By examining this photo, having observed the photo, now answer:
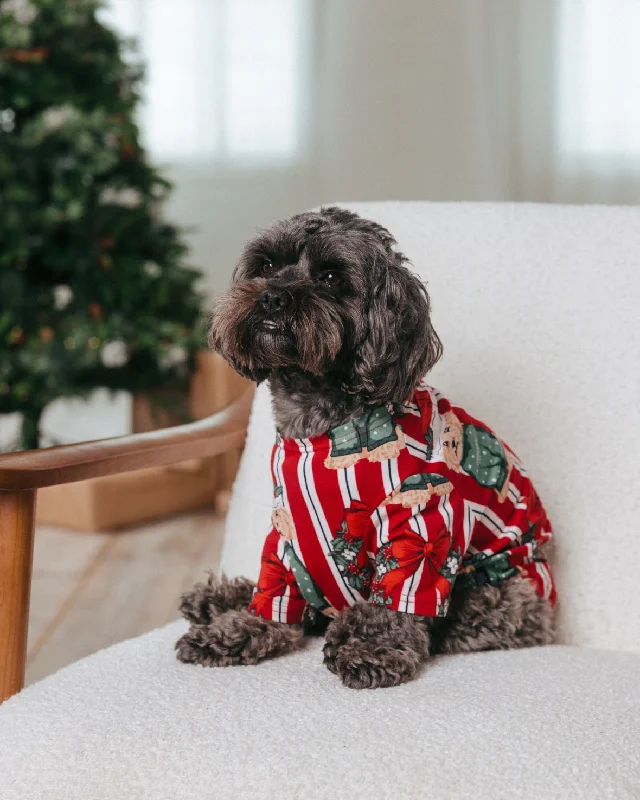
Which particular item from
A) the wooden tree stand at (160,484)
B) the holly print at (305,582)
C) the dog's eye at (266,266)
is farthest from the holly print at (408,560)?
the wooden tree stand at (160,484)

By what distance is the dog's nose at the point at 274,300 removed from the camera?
1187 mm

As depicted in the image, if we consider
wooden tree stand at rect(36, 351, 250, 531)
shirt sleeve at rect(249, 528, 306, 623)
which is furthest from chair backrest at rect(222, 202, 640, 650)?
wooden tree stand at rect(36, 351, 250, 531)

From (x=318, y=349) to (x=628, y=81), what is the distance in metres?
3.14

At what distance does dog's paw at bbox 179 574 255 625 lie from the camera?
4.37 feet

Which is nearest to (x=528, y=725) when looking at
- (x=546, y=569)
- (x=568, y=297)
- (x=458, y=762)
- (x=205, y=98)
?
(x=458, y=762)

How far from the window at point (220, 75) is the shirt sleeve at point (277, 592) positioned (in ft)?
10.4

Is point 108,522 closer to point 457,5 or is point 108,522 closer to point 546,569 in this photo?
point 546,569

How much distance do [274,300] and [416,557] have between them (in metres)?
0.37

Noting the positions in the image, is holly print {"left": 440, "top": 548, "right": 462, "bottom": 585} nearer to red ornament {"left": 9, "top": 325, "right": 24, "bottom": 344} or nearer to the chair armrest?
the chair armrest

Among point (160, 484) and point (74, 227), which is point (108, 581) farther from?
point (74, 227)

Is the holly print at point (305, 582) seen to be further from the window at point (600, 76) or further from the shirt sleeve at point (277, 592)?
the window at point (600, 76)

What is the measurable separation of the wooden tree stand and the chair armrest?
1605mm

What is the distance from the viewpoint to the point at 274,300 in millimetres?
1191

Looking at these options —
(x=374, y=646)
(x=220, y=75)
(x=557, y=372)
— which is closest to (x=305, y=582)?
(x=374, y=646)
